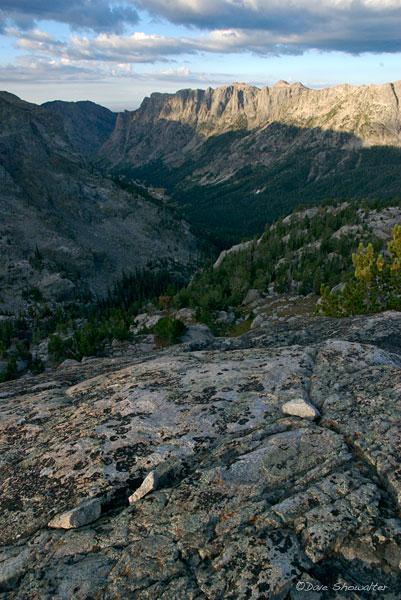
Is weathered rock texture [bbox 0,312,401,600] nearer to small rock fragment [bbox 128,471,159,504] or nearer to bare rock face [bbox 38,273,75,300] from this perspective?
small rock fragment [bbox 128,471,159,504]

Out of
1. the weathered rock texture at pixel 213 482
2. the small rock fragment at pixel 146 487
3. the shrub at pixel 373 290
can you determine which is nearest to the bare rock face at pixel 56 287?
the shrub at pixel 373 290

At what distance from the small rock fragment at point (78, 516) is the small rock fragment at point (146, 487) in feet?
2.87

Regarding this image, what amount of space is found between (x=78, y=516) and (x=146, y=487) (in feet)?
5.71

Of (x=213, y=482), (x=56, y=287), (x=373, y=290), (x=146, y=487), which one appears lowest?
(x=56, y=287)

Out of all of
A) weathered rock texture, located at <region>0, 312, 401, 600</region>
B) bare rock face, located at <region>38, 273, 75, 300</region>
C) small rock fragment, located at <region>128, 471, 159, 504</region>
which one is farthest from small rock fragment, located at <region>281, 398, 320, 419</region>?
bare rock face, located at <region>38, 273, 75, 300</region>

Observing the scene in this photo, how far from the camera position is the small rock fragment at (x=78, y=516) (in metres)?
8.29

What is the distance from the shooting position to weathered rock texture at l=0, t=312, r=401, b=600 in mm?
6781

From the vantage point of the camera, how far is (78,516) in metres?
8.34

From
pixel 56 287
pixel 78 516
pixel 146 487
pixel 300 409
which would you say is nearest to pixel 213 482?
pixel 146 487

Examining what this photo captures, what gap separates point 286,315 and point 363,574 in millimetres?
69104

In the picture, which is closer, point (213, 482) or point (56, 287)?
point (213, 482)

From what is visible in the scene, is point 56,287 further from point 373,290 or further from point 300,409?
point 300,409

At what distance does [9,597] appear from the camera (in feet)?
22.2

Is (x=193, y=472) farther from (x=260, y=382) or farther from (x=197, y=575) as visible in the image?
(x=260, y=382)
